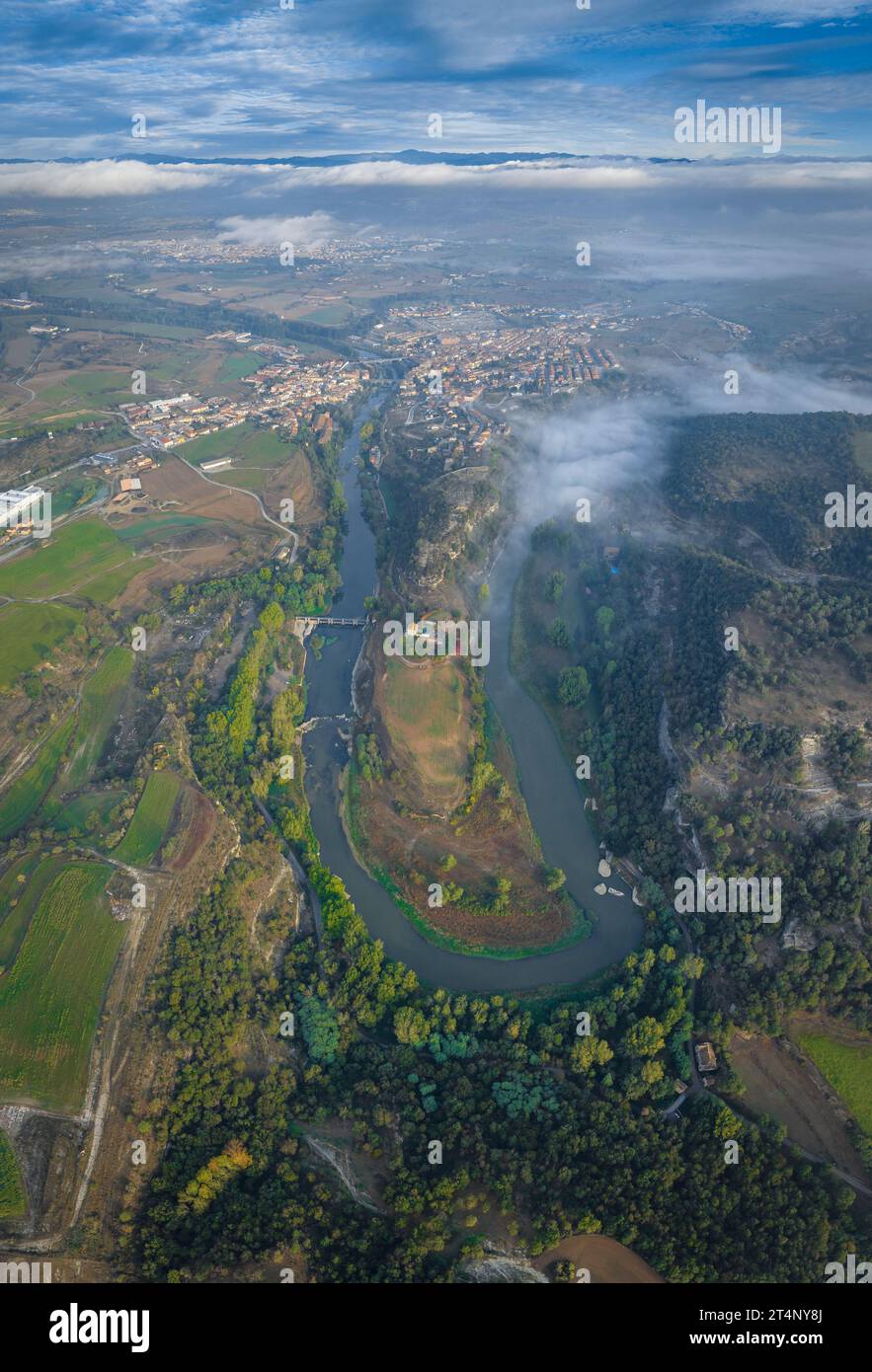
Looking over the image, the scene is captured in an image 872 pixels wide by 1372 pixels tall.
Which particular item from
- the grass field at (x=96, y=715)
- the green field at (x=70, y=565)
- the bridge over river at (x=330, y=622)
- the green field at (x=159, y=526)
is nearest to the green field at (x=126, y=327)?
the green field at (x=159, y=526)

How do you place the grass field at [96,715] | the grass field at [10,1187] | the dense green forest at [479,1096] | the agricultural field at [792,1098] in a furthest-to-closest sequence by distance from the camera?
the grass field at [96,715], the agricultural field at [792,1098], the dense green forest at [479,1096], the grass field at [10,1187]

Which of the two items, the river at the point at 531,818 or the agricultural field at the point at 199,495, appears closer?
the river at the point at 531,818

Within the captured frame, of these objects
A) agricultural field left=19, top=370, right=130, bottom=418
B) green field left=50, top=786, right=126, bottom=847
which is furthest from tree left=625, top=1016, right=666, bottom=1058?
agricultural field left=19, top=370, right=130, bottom=418

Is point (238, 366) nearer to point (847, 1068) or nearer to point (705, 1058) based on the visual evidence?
point (705, 1058)

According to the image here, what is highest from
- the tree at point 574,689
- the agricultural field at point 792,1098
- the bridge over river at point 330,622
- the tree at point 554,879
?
the bridge over river at point 330,622

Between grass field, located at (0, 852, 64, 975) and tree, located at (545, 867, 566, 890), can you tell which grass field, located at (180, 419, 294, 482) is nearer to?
grass field, located at (0, 852, 64, 975)

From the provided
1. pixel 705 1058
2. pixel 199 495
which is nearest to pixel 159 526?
pixel 199 495

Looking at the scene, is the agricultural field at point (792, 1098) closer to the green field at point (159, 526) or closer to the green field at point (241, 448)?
the green field at point (159, 526)
